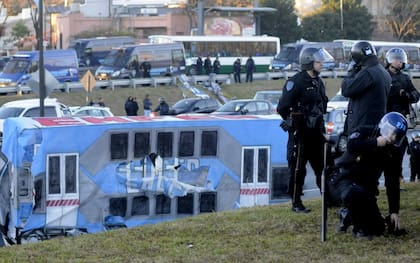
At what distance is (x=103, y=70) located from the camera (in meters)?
54.7

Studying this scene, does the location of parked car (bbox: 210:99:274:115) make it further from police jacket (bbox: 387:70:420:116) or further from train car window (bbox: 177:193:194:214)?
police jacket (bbox: 387:70:420:116)

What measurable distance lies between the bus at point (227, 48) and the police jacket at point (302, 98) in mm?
48589

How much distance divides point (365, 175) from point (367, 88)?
117 cm

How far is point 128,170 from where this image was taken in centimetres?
1733

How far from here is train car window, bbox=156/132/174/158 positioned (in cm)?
1744

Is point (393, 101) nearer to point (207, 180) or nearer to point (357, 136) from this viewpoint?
point (357, 136)

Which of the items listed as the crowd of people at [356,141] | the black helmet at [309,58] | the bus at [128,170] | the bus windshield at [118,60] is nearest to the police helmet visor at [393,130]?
the crowd of people at [356,141]

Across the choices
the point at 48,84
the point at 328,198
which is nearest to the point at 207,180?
the point at 328,198

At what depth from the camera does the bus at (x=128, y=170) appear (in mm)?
16469

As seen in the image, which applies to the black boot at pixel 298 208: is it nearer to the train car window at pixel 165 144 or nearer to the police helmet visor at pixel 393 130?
the police helmet visor at pixel 393 130

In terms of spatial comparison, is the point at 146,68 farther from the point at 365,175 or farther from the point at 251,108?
the point at 365,175

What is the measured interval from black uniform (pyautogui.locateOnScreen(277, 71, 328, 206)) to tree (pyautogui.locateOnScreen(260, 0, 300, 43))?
7014cm

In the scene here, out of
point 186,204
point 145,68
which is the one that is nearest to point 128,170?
point 186,204

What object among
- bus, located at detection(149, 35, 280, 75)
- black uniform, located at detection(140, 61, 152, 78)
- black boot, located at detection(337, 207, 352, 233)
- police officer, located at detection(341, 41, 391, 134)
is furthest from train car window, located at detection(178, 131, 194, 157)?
bus, located at detection(149, 35, 280, 75)
